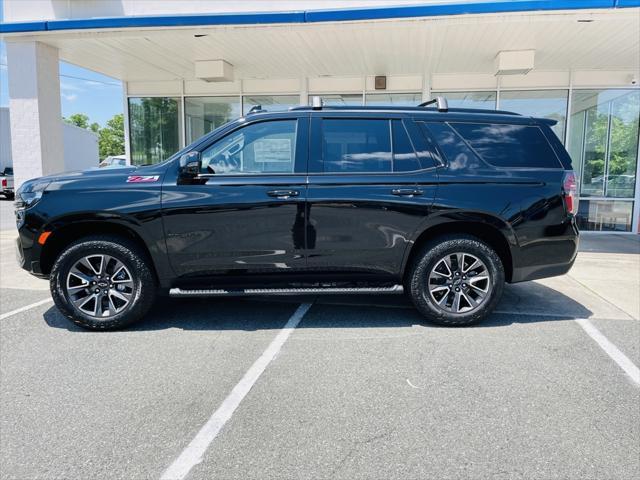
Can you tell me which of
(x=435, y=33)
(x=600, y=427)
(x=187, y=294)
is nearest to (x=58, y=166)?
(x=187, y=294)

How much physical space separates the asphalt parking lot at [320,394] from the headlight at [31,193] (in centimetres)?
118

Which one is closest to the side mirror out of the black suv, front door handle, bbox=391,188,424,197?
the black suv

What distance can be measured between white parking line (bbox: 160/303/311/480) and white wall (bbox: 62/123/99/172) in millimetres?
28868

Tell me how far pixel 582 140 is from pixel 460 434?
10.4 m

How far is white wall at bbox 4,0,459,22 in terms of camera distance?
27.1ft

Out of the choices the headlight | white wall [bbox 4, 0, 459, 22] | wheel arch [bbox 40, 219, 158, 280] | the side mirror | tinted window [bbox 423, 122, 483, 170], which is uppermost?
white wall [bbox 4, 0, 459, 22]

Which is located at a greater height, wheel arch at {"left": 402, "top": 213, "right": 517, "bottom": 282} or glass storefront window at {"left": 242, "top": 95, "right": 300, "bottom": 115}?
glass storefront window at {"left": 242, "top": 95, "right": 300, "bottom": 115}

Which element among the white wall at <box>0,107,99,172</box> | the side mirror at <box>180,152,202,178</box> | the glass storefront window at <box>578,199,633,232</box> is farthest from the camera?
the white wall at <box>0,107,99,172</box>

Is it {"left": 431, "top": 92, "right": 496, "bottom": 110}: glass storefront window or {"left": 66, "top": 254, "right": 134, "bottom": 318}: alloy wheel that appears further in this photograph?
{"left": 431, "top": 92, "right": 496, "bottom": 110}: glass storefront window

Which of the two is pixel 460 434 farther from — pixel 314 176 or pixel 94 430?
pixel 314 176

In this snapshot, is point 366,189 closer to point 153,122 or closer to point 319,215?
point 319,215

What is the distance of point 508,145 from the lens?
489 cm

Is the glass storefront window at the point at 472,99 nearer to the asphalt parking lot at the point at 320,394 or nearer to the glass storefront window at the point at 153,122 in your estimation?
the glass storefront window at the point at 153,122

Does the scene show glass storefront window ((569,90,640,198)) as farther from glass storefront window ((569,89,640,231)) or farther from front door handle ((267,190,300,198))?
front door handle ((267,190,300,198))
